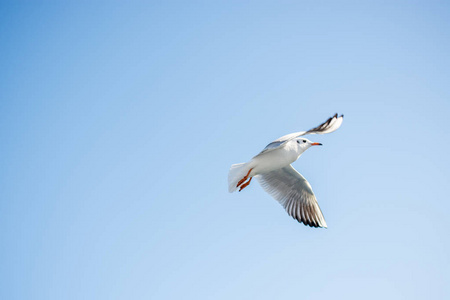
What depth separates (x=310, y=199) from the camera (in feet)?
24.8

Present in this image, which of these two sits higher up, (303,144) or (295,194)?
(303,144)

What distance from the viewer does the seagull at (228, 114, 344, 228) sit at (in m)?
6.57

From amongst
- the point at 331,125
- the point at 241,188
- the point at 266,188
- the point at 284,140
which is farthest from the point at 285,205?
the point at 331,125

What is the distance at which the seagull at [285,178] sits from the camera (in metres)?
6.57

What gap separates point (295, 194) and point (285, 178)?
0.38 metres

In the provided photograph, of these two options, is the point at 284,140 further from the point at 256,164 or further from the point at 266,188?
the point at 266,188

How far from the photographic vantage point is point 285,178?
7.56m

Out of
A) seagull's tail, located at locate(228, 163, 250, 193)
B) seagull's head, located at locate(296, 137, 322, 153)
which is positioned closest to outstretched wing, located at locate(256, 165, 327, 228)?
seagull's head, located at locate(296, 137, 322, 153)

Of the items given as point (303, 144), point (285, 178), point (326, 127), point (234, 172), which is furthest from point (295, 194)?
point (326, 127)

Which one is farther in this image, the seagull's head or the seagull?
the seagull's head

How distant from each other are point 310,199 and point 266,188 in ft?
2.75

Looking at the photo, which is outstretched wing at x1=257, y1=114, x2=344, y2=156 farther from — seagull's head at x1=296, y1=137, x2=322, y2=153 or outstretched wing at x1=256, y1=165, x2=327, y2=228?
outstretched wing at x1=256, y1=165, x2=327, y2=228

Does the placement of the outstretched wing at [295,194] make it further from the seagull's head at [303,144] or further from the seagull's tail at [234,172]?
the seagull's tail at [234,172]

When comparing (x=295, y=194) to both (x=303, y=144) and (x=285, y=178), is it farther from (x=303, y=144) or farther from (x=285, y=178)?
(x=303, y=144)
